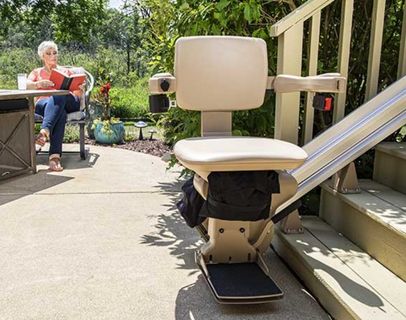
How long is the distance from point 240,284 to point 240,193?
40 centimetres

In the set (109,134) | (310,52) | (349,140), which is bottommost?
(109,134)

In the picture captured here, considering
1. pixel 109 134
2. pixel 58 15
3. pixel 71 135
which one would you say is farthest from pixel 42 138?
pixel 58 15

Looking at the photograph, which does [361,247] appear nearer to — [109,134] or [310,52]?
[310,52]

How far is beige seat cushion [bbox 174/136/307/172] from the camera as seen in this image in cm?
151

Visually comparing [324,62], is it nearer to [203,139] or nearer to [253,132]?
[253,132]

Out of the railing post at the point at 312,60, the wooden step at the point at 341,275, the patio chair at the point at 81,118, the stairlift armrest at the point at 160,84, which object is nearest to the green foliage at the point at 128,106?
the patio chair at the point at 81,118

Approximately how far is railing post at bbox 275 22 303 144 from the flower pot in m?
3.78

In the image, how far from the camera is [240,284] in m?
1.77

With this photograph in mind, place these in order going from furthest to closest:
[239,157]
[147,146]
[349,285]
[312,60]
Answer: [147,146] → [312,60] → [349,285] → [239,157]

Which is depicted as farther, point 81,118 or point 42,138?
point 81,118

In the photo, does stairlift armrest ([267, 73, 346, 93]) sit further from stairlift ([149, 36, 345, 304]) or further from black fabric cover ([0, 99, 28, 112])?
black fabric cover ([0, 99, 28, 112])

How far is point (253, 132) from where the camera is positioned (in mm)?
2762

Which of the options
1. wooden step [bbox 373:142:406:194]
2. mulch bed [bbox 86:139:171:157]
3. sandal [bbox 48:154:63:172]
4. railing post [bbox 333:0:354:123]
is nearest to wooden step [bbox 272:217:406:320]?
wooden step [bbox 373:142:406:194]

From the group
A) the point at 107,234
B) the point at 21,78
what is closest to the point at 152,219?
the point at 107,234
